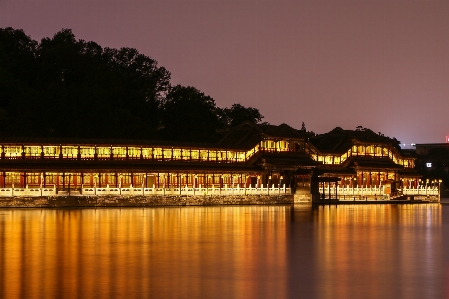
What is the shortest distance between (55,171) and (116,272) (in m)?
52.3

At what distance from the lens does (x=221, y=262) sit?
22.5m

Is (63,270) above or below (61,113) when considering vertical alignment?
below

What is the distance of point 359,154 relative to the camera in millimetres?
102250

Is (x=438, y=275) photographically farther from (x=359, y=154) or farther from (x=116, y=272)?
(x=359, y=154)

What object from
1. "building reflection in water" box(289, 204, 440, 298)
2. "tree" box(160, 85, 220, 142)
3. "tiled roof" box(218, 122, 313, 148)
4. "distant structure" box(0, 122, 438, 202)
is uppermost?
"tree" box(160, 85, 220, 142)

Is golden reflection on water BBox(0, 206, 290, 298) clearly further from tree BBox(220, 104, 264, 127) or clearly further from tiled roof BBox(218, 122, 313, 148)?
tree BBox(220, 104, 264, 127)

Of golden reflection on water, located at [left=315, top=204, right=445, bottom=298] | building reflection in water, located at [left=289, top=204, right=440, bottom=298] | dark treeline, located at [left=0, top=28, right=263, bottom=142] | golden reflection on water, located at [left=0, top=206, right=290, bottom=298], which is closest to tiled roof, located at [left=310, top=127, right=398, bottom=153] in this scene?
dark treeline, located at [left=0, top=28, right=263, bottom=142]

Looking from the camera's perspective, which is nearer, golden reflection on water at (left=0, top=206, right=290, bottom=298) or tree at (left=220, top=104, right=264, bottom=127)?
golden reflection on water at (left=0, top=206, right=290, bottom=298)

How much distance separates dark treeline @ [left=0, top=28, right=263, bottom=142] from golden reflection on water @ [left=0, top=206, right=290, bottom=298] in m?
52.0

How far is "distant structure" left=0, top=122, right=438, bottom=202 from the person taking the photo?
2785 inches

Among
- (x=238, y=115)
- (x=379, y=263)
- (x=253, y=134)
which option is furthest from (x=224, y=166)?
(x=379, y=263)

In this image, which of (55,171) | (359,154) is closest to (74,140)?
(55,171)

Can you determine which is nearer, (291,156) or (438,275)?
(438,275)

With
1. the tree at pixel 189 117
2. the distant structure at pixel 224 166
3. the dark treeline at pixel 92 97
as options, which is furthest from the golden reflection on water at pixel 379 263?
the tree at pixel 189 117
